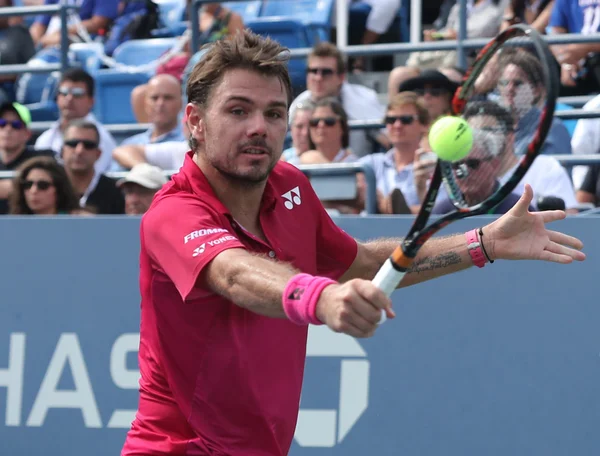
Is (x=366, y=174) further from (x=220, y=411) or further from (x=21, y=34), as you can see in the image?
(x=21, y=34)

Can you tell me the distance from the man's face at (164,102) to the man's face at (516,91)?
3887mm

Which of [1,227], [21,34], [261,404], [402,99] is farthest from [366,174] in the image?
[21,34]

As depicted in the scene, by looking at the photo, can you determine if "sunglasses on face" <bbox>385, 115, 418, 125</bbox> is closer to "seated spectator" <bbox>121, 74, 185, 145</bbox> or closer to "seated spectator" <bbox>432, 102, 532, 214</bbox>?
"seated spectator" <bbox>121, 74, 185, 145</bbox>

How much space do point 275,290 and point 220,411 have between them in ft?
2.16

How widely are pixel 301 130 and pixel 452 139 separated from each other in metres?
3.61

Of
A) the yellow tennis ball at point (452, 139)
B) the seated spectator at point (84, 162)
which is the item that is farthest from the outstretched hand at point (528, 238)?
the seated spectator at point (84, 162)

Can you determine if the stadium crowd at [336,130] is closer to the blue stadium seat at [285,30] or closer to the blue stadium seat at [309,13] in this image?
the blue stadium seat at [285,30]

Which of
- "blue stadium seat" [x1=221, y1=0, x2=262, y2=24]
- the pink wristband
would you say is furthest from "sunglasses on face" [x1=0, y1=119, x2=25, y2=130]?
the pink wristband

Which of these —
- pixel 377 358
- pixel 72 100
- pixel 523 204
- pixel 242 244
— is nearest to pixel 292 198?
pixel 242 244

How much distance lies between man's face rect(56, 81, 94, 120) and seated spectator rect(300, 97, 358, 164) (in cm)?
205

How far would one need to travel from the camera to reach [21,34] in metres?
9.42

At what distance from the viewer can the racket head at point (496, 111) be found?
3.25 metres

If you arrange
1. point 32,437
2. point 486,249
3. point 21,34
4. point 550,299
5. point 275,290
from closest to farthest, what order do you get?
point 275,290 < point 486,249 < point 550,299 < point 32,437 < point 21,34

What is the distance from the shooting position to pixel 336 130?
640 cm
